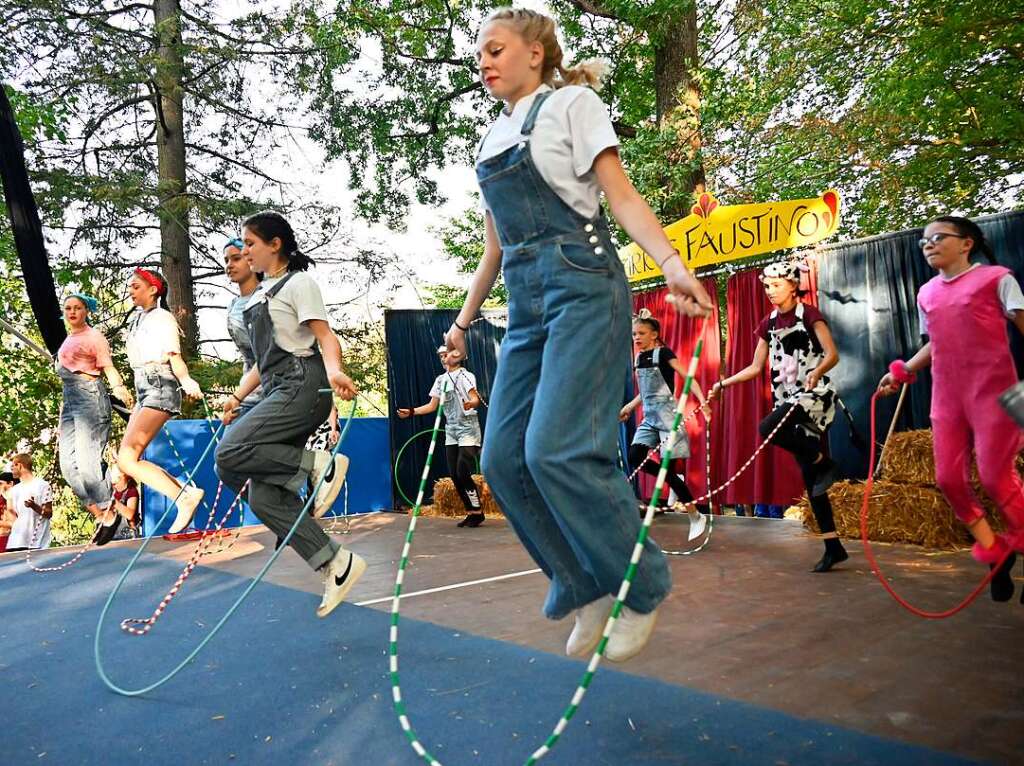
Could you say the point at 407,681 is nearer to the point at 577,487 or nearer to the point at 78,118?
the point at 577,487

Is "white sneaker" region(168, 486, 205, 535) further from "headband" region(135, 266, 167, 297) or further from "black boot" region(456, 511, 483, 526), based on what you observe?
"black boot" region(456, 511, 483, 526)

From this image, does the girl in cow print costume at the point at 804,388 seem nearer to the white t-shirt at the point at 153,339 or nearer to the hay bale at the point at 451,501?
the white t-shirt at the point at 153,339

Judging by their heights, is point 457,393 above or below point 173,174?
below

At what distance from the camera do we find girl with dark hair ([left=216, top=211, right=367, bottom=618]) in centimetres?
347

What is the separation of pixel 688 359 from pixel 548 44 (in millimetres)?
7141

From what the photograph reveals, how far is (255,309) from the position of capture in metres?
3.61

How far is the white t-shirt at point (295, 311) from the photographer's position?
11.6 feet

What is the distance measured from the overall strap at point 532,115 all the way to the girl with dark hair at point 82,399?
208 inches

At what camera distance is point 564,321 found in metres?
2.11

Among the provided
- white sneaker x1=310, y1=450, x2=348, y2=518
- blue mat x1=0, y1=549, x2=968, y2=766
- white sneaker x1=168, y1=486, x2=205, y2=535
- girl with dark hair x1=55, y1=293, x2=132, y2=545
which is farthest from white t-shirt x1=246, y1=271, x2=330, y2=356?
girl with dark hair x1=55, y1=293, x2=132, y2=545

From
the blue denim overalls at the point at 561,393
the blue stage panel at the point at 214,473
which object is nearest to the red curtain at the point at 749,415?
the blue stage panel at the point at 214,473

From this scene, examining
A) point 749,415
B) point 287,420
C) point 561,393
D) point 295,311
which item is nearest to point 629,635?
point 561,393

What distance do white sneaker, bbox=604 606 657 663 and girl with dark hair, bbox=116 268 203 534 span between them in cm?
450

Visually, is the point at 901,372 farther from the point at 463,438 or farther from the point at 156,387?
the point at 463,438
